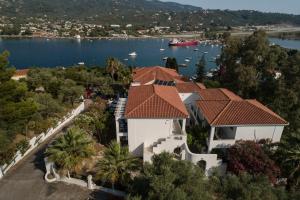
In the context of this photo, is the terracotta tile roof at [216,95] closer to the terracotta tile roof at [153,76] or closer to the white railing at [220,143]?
the white railing at [220,143]

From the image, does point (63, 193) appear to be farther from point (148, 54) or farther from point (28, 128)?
point (148, 54)

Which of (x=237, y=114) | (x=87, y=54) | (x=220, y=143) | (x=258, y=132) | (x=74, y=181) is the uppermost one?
(x=237, y=114)

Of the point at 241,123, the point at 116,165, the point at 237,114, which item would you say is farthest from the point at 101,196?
the point at 237,114

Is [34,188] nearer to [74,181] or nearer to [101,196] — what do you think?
[74,181]

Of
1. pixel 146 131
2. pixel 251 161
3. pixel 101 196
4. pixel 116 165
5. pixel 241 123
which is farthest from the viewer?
pixel 146 131

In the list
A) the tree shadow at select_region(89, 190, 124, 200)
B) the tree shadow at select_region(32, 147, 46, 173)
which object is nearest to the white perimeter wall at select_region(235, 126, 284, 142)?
the tree shadow at select_region(89, 190, 124, 200)

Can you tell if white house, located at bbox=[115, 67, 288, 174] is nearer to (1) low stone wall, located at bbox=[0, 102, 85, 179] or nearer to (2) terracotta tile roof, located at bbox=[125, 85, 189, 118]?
(2) terracotta tile roof, located at bbox=[125, 85, 189, 118]
